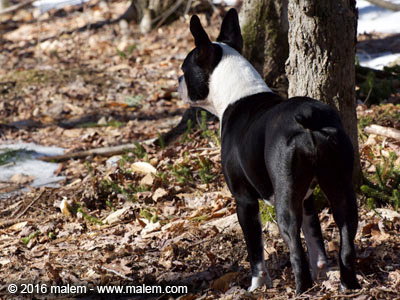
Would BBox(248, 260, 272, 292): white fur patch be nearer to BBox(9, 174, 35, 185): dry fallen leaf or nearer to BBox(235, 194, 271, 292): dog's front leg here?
BBox(235, 194, 271, 292): dog's front leg

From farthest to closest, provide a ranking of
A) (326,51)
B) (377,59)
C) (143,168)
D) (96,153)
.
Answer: (377,59), (96,153), (143,168), (326,51)

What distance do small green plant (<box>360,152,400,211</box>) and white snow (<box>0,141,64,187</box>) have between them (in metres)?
3.70

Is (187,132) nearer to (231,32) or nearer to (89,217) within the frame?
(89,217)

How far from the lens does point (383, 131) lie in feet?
18.7

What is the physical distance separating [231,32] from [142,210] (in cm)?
193

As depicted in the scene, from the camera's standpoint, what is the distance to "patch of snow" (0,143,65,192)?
718 cm

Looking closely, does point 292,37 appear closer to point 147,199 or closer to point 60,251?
point 147,199

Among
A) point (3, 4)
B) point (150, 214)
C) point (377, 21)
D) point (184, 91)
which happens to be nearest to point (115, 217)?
point (150, 214)

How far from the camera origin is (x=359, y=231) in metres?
4.66

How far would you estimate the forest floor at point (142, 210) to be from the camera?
4427 millimetres

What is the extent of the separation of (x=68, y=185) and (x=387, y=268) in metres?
3.79

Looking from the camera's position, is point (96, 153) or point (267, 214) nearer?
point (267, 214)

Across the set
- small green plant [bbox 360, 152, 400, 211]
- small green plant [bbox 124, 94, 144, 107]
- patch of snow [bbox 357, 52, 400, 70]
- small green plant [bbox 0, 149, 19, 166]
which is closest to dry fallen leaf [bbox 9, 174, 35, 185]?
small green plant [bbox 0, 149, 19, 166]

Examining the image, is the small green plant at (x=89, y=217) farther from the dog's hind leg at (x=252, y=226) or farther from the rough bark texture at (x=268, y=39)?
the rough bark texture at (x=268, y=39)
